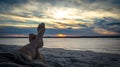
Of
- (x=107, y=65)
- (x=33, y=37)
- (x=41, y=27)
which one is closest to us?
(x=107, y=65)

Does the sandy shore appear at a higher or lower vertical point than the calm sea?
higher

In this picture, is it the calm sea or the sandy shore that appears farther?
the calm sea

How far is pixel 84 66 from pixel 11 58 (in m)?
2.03

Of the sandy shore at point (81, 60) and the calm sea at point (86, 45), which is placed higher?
the sandy shore at point (81, 60)

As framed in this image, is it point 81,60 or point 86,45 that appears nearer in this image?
point 81,60

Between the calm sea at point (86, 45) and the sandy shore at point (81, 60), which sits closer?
the sandy shore at point (81, 60)

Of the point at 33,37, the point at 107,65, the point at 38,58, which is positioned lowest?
the point at 107,65

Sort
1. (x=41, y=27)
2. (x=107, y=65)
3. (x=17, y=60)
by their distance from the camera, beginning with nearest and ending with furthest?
1. (x=17, y=60)
2. (x=107, y=65)
3. (x=41, y=27)

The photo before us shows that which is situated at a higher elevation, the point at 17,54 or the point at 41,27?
the point at 41,27

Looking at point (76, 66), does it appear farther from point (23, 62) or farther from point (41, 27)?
point (41, 27)

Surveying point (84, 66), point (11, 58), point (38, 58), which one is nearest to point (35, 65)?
point (11, 58)

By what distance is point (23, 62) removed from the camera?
2.33 metres

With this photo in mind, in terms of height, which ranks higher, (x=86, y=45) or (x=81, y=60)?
(x=81, y=60)

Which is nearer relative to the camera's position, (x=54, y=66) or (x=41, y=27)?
(x=54, y=66)
